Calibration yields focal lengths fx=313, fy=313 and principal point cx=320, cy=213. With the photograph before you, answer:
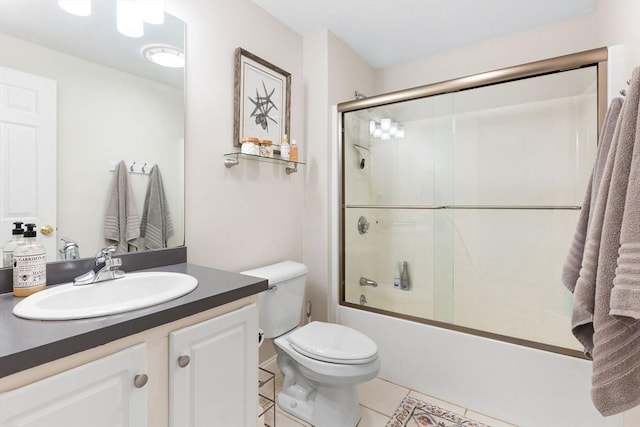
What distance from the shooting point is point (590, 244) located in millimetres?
793

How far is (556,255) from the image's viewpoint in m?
2.02

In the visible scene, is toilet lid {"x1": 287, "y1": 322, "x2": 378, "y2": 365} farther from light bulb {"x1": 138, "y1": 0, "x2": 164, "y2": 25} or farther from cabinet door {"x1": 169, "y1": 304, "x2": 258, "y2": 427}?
light bulb {"x1": 138, "y1": 0, "x2": 164, "y2": 25}

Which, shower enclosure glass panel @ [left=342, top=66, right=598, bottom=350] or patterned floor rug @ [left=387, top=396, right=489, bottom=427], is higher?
shower enclosure glass panel @ [left=342, top=66, right=598, bottom=350]

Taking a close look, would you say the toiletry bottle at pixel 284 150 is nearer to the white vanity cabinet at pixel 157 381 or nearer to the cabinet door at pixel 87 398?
the white vanity cabinet at pixel 157 381

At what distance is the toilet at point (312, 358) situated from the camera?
1.43 metres

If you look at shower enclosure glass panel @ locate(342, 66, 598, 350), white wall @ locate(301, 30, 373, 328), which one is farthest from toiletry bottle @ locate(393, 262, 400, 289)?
white wall @ locate(301, 30, 373, 328)

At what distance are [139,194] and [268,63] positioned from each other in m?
1.11

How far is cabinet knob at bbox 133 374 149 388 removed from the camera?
792 millimetres

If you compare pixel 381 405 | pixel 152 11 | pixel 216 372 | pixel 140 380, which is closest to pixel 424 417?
pixel 381 405

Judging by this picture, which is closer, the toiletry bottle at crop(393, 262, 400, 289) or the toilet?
the toilet

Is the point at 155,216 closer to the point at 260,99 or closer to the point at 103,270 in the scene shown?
the point at 103,270

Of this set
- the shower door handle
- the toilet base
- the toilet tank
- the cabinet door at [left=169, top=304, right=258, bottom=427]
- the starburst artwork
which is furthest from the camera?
the shower door handle

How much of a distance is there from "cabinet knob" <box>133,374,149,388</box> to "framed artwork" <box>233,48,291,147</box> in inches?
49.0

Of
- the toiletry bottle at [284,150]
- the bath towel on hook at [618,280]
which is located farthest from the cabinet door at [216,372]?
the toiletry bottle at [284,150]
